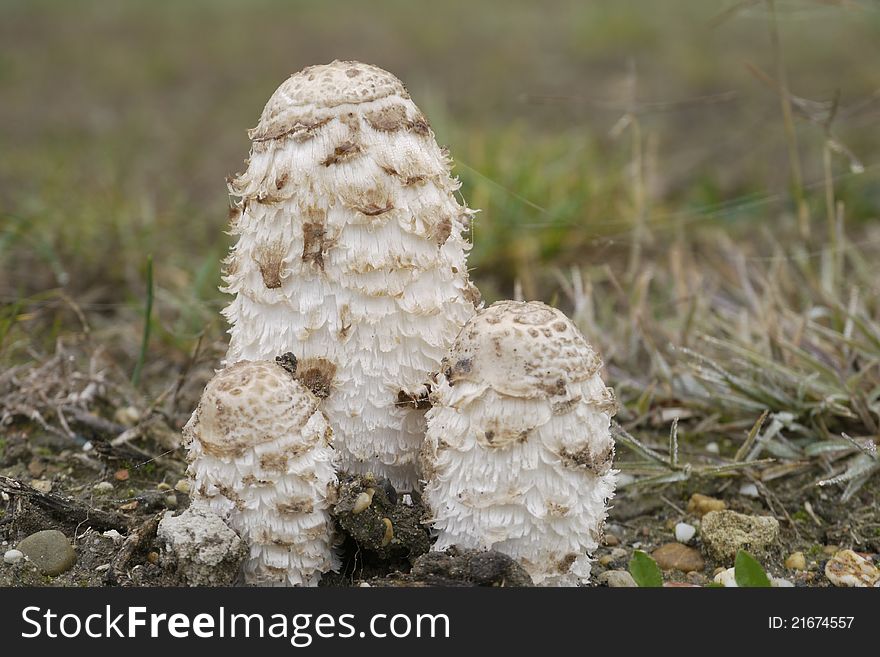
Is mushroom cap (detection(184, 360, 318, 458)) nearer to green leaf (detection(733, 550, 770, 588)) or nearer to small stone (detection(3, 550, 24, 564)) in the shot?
small stone (detection(3, 550, 24, 564))

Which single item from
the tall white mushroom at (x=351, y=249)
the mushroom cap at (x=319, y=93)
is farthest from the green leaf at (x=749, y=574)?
the mushroom cap at (x=319, y=93)

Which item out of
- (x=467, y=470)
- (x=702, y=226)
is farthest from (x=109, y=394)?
(x=702, y=226)

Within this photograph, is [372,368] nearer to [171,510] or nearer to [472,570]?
[472,570]

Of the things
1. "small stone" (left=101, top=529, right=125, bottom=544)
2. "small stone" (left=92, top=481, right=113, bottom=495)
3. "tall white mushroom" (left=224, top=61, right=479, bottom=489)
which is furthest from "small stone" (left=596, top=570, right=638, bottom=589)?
"small stone" (left=92, top=481, right=113, bottom=495)

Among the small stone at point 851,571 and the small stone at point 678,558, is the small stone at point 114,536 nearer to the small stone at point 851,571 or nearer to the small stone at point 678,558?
the small stone at point 678,558

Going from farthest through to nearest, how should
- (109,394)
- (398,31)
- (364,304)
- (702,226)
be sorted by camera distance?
(398,31) → (702,226) → (109,394) → (364,304)

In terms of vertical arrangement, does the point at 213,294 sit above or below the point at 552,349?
below
